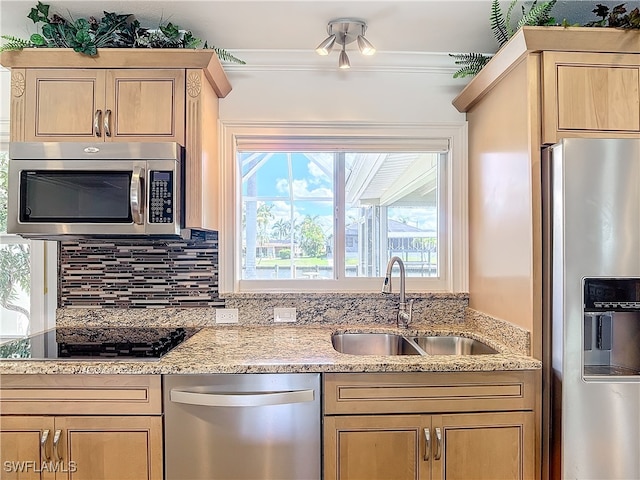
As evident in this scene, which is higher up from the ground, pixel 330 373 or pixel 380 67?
pixel 380 67

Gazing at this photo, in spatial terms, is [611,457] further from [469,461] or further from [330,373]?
[330,373]

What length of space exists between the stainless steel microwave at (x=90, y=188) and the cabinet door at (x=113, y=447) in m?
0.77

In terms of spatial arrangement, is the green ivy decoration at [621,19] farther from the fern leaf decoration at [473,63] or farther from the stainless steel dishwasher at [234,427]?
the stainless steel dishwasher at [234,427]

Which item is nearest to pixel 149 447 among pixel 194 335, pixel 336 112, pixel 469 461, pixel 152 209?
pixel 194 335

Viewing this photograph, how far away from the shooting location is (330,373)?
4.94 feet

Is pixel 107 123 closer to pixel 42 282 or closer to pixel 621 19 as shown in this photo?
pixel 42 282

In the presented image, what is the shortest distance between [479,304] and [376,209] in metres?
0.76

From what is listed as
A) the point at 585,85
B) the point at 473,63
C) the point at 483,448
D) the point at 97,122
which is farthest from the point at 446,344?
the point at 97,122

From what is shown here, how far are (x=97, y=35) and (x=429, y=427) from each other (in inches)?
86.8

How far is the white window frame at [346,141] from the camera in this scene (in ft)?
7.14

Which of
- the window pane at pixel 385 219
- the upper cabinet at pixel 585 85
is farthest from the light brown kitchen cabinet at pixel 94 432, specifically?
the upper cabinet at pixel 585 85

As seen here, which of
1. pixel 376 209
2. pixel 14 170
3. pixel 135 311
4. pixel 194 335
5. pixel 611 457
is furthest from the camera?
pixel 376 209

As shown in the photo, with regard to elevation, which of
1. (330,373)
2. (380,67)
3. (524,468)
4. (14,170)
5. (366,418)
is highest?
(380,67)

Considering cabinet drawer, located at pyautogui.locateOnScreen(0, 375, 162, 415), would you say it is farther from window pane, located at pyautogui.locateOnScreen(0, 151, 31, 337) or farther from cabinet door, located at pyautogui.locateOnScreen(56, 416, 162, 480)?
window pane, located at pyautogui.locateOnScreen(0, 151, 31, 337)
